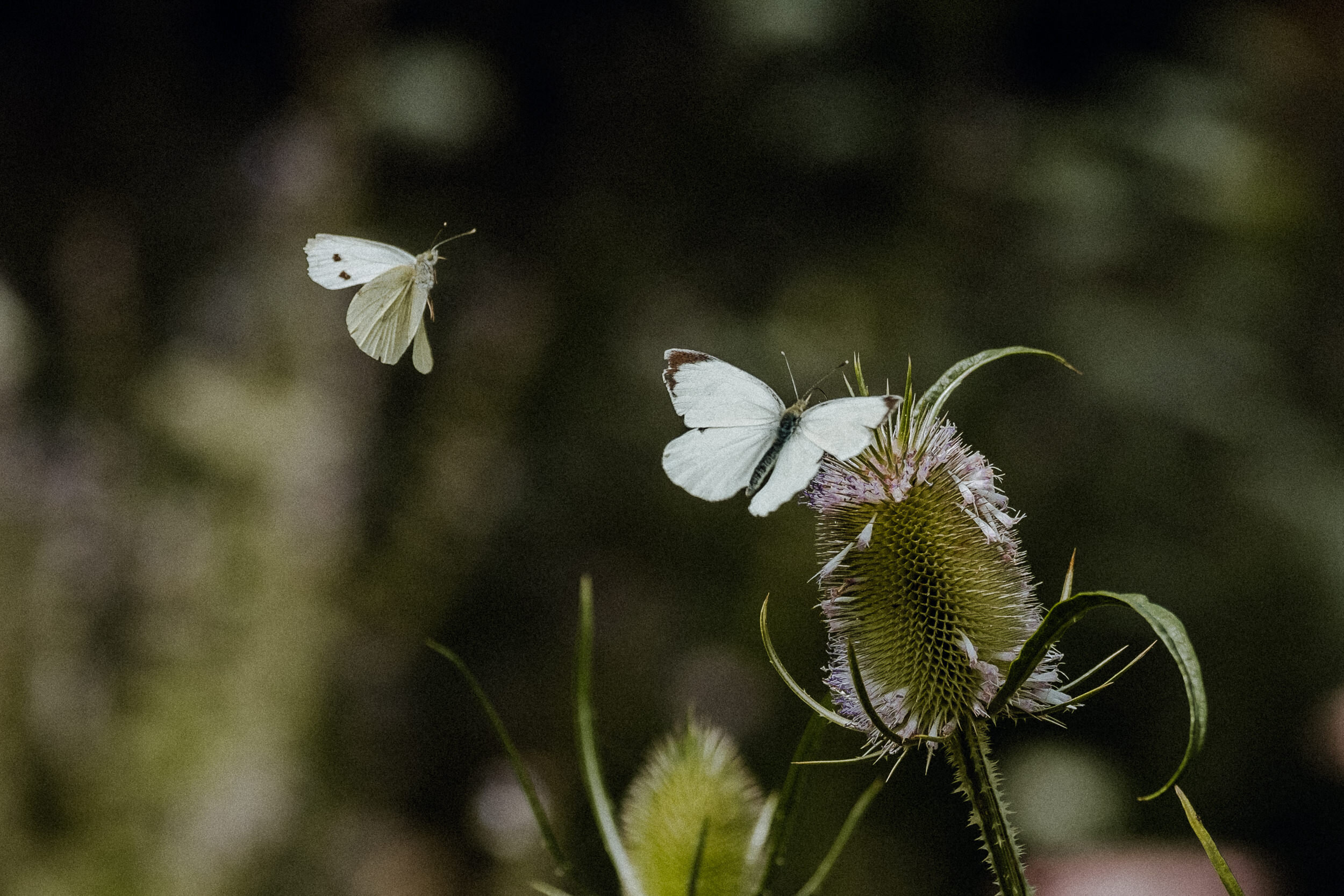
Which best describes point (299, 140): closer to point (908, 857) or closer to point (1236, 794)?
point (908, 857)

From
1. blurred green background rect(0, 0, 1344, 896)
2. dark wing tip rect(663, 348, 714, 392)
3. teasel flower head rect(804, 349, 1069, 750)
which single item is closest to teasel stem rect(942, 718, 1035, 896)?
teasel flower head rect(804, 349, 1069, 750)

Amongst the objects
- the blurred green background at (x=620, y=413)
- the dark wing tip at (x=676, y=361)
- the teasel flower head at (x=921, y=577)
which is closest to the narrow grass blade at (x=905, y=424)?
the teasel flower head at (x=921, y=577)

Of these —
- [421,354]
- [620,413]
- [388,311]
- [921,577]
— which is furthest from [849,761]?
[620,413]

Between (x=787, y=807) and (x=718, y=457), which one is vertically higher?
(x=718, y=457)

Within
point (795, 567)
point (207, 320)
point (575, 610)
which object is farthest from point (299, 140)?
point (795, 567)

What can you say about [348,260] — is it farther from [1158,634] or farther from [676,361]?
[1158,634]

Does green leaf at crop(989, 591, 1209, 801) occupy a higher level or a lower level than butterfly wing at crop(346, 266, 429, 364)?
lower

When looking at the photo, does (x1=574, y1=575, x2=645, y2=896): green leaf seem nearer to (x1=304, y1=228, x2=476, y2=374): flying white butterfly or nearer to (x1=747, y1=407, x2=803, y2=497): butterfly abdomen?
(x1=747, y1=407, x2=803, y2=497): butterfly abdomen
